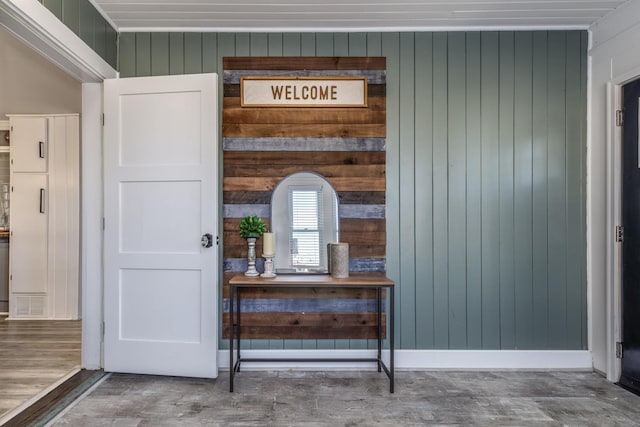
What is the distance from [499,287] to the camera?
288 centimetres

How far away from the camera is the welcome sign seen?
2.87 m

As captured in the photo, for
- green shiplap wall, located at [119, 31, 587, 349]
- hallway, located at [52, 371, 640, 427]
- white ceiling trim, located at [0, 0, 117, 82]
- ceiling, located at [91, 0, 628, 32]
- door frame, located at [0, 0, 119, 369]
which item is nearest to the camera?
white ceiling trim, located at [0, 0, 117, 82]

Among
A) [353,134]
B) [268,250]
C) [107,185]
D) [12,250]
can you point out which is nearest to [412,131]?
[353,134]

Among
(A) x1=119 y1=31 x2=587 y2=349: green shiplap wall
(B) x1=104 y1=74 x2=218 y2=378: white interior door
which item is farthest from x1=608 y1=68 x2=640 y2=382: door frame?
(B) x1=104 y1=74 x2=218 y2=378: white interior door

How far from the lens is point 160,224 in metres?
2.70

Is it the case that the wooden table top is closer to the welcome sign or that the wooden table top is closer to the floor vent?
the welcome sign

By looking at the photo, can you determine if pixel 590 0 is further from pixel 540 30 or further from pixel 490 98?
pixel 490 98

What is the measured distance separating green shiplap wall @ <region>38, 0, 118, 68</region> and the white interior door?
0.82 feet

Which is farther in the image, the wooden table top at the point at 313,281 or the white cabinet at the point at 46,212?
the white cabinet at the point at 46,212

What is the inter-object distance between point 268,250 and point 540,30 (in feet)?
9.09

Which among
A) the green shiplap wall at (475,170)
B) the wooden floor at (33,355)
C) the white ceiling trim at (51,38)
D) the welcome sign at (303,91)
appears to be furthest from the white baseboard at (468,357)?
the white ceiling trim at (51,38)

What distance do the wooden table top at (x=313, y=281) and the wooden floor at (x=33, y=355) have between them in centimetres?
153

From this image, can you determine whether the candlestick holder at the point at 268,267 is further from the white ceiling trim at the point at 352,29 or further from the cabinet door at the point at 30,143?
the cabinet door at the point at 30,143

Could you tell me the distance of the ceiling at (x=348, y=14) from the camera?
2527 mm
